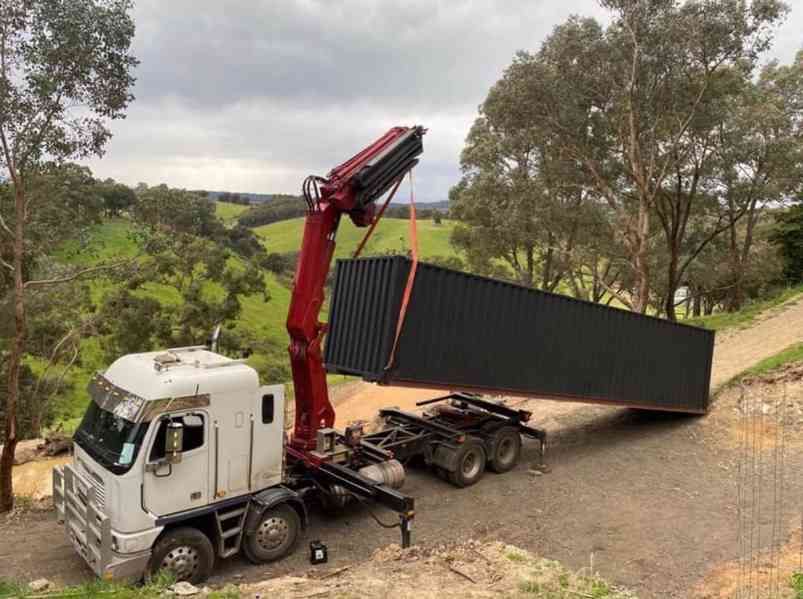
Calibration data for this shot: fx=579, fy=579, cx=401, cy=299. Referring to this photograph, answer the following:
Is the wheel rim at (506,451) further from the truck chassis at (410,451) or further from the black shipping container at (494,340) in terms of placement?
the black shipping container at (494,340)

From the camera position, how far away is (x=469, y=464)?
11.2m

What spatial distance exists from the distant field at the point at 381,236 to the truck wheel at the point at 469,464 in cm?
5320

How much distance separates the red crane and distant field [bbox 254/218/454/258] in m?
54.0

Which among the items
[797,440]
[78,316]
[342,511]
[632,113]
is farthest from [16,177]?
[632,113]

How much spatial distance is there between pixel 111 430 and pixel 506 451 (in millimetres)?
7564

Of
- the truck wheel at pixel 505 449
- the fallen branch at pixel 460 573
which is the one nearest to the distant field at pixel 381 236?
the truck wheel at pixel 505 449

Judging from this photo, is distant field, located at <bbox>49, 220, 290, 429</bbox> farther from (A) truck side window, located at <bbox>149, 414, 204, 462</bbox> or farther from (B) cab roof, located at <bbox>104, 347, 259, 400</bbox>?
(A) truck side window, located at <bbox>149, 414, 204, 462</bbox>

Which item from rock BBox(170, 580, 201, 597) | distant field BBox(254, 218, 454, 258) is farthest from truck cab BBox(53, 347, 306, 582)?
distant field BBox(254, 218, 454, 258)

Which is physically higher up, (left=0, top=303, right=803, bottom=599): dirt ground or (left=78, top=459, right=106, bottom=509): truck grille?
(left=78, top=459, right=106, bottom=509): truck grille

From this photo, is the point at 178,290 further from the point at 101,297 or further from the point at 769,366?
the point at 769,366

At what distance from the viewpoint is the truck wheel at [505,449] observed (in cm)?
1171

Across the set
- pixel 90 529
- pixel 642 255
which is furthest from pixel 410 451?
pixel 642 255

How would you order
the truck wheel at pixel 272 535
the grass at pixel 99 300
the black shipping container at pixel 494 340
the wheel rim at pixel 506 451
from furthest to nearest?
the grass at pixel 99 300
the wheel rim at pixel 506 451
the black shipping container at pixel 494 340
the truck wheel at pixel 272 535

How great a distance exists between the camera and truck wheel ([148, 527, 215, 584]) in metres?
7.29
